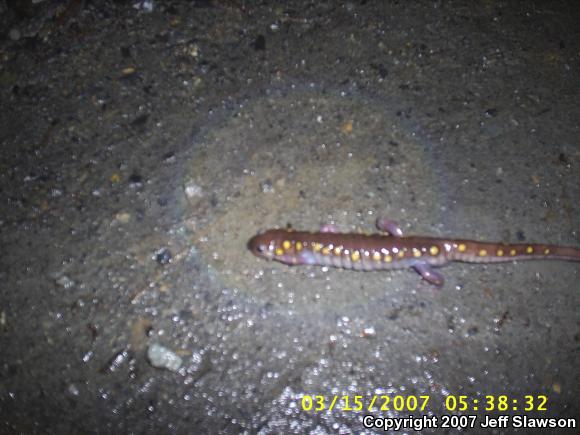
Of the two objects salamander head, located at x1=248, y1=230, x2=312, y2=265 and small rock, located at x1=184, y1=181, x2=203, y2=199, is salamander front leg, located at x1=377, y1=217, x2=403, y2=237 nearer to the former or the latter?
salamander head, located at x1=248, y1=230, x2=312, y2=265

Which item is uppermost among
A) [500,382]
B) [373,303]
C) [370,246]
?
[370,246]

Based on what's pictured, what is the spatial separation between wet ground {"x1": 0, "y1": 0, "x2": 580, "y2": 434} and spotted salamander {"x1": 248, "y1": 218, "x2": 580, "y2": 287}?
0.16 meters

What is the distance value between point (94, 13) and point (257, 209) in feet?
7.23

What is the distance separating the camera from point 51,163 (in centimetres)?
328

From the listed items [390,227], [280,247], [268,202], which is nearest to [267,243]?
[280,247]

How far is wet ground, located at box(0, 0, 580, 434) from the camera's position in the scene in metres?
2.79

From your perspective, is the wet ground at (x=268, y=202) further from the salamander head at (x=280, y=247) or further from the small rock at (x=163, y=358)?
the salamander head at (x=280, y=247)

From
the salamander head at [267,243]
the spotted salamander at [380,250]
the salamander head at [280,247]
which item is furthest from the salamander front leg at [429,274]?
the salamander head at [267,243]

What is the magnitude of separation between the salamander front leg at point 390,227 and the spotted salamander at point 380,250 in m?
0.07

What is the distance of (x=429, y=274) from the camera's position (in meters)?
2.96

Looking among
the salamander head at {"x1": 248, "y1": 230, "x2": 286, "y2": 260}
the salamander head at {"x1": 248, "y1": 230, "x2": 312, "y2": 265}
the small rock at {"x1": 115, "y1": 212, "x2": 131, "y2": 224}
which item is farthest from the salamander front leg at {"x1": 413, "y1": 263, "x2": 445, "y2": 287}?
the small rock at {"x1": 115, "y1": 212, "x2": 131, "y2": 224}

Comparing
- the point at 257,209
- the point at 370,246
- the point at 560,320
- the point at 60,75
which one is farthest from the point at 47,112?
the point at 560,320

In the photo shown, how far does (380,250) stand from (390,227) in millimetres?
292

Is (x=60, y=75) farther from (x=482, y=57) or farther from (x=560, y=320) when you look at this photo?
(x=560, y=320)
